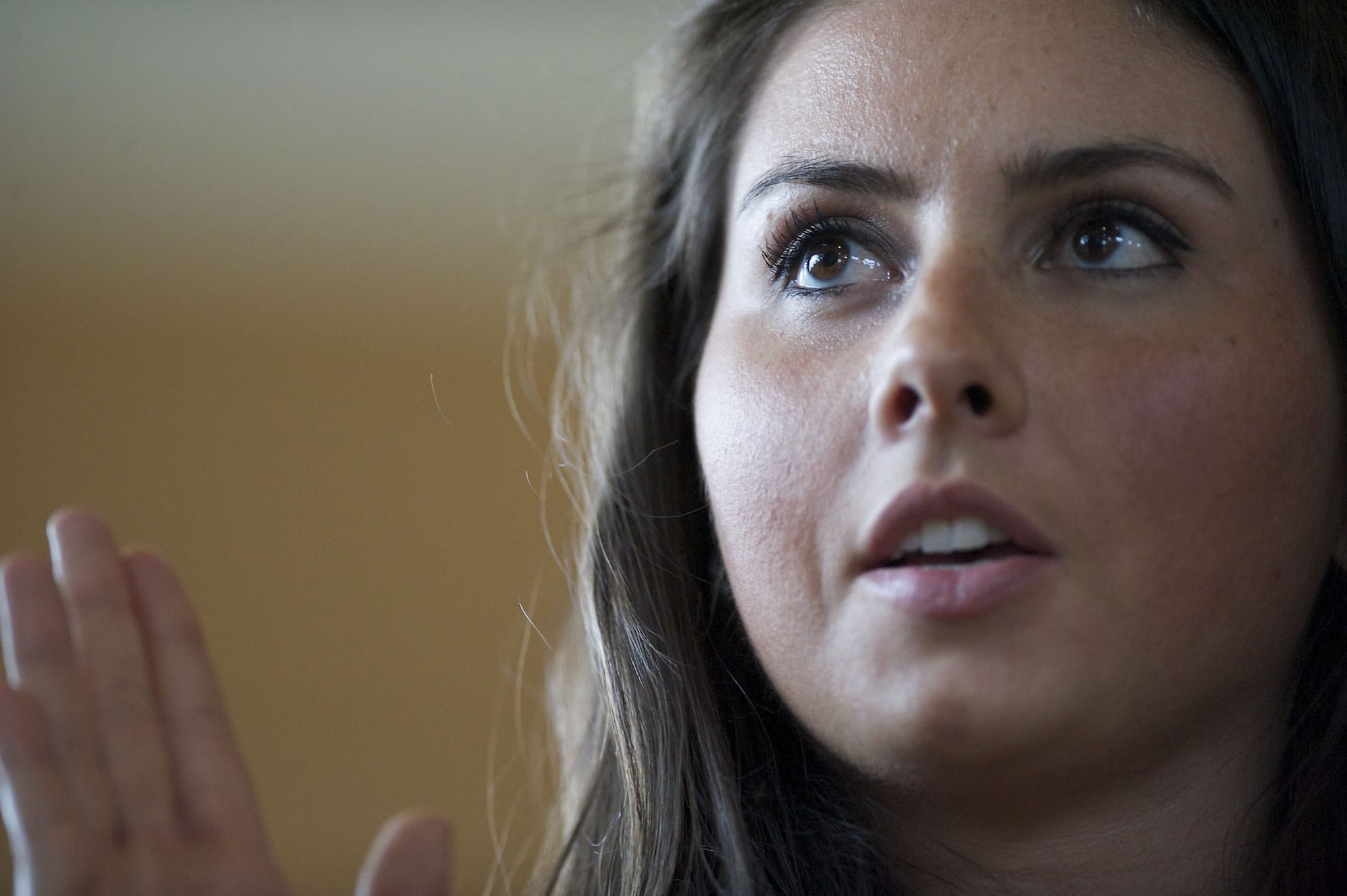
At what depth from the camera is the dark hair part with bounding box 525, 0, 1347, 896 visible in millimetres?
976

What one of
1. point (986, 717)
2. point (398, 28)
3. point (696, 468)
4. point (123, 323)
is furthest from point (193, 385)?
point (986, 717)

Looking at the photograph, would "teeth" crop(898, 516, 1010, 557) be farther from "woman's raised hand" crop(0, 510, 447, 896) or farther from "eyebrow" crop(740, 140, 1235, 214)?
"woman's raised hand" crop(0, 510, 447, 896)

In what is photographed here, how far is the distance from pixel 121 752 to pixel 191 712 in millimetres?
49

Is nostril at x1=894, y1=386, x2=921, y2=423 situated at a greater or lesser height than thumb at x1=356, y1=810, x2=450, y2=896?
greater

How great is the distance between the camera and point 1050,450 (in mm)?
837

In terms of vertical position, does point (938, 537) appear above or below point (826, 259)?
below

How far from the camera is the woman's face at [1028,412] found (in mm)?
833

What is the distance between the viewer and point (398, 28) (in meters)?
2.53

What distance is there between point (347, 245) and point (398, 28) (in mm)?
462

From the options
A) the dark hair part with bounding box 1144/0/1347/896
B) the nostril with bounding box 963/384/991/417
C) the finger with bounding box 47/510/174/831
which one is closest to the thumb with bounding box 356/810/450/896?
the finger with bounding box 47/510/174/831

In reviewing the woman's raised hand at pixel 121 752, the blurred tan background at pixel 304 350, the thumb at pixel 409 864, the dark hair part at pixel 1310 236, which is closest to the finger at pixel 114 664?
the woman's raised hand at pixel 121 752

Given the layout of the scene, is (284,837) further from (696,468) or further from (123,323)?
(696,468)

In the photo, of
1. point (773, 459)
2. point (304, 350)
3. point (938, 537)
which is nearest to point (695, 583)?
point (773, 459)

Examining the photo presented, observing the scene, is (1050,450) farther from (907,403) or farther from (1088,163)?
(1088,163)
